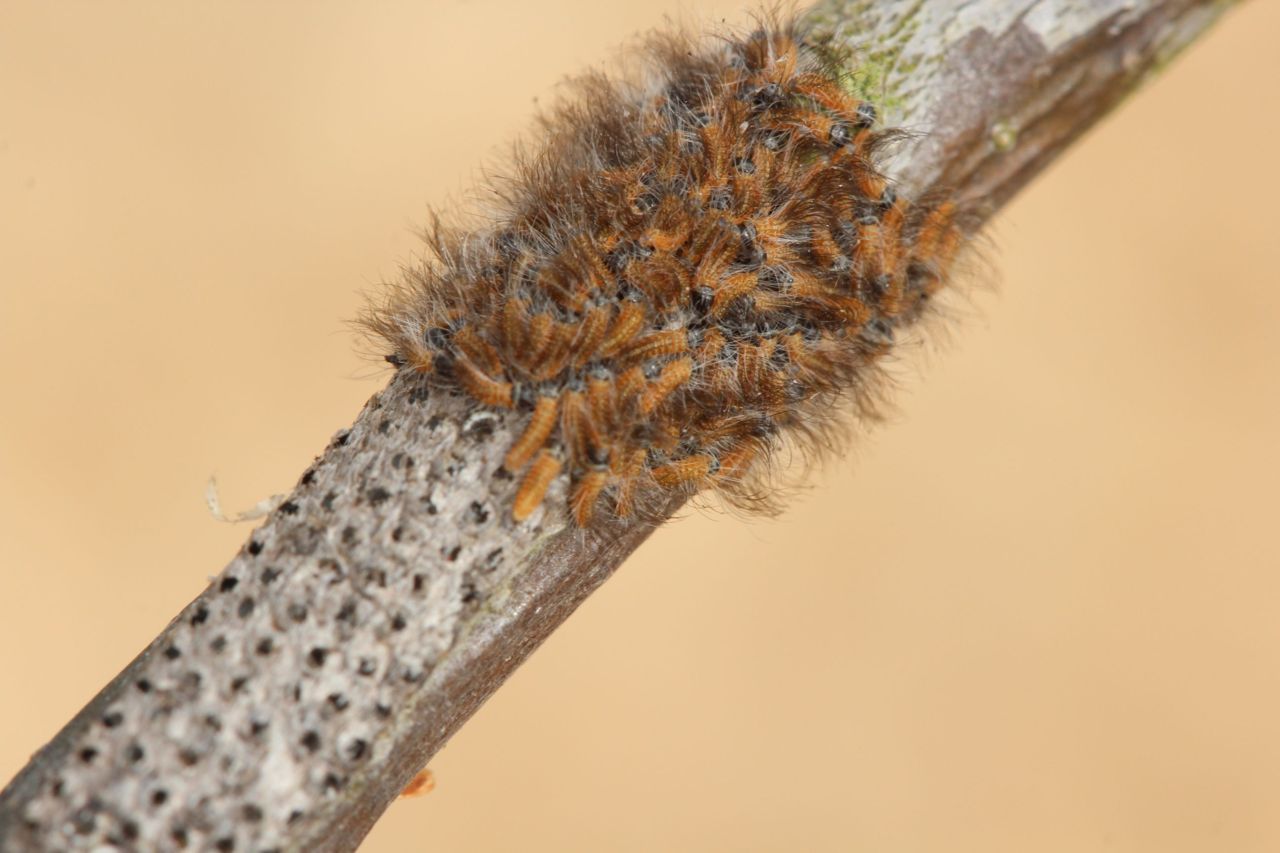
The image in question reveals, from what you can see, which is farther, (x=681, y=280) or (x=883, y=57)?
(x=883, y=57)

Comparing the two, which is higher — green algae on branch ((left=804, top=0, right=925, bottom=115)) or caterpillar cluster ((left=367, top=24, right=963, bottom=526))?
green algae on branch ((left=804, top=0, right=925, bottom=115))

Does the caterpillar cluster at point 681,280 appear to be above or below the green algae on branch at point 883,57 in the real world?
below

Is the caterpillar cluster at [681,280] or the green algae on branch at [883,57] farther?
the green algae on branch at [883,57]

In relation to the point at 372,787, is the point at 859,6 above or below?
above

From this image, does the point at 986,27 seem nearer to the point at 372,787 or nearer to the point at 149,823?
the point at 372,787

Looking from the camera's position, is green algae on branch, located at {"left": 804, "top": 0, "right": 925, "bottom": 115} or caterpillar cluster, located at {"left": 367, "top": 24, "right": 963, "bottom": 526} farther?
green algae on branch, located at {"left": 804, "top": 0, "right": 925, "bottom": 115}

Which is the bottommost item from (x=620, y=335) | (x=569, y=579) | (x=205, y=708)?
(x=205, y=708)

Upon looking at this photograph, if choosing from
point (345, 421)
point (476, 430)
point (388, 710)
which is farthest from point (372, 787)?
point (345, 421)

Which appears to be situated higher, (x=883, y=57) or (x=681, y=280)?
(x=883, y=57)
